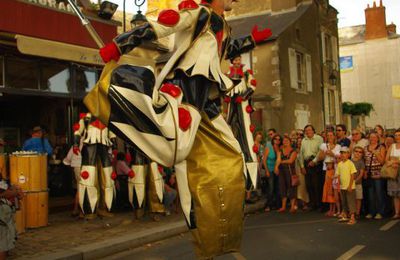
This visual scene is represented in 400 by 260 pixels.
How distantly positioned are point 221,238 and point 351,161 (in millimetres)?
6737

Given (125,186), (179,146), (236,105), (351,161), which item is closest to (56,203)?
(125,186)

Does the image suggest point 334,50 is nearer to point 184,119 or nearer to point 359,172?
point 359,172

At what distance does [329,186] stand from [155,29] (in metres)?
7.82

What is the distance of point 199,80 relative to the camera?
→ 3.15 m

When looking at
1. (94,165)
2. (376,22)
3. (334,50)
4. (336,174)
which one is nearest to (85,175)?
(94,165)

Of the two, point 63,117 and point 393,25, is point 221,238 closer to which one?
point 63,117

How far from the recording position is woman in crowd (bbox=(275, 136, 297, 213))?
34.7 ft

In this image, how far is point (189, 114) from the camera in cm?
291

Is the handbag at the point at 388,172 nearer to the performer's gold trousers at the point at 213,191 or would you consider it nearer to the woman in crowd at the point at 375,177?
the woman in crowd at the point at 375,177

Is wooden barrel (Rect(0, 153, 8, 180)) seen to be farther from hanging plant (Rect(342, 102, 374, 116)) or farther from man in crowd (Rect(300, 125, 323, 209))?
hanging plant (Rect(342, 102, 374, 116))

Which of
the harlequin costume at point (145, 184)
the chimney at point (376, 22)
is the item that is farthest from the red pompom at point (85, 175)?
the chimney at point (376, 22)

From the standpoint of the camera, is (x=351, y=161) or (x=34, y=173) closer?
(x=34, y=173)

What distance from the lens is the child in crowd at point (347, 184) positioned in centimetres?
901

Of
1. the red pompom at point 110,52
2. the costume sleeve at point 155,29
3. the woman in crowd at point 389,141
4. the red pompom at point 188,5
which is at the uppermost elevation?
the red pompom at point 188,5
